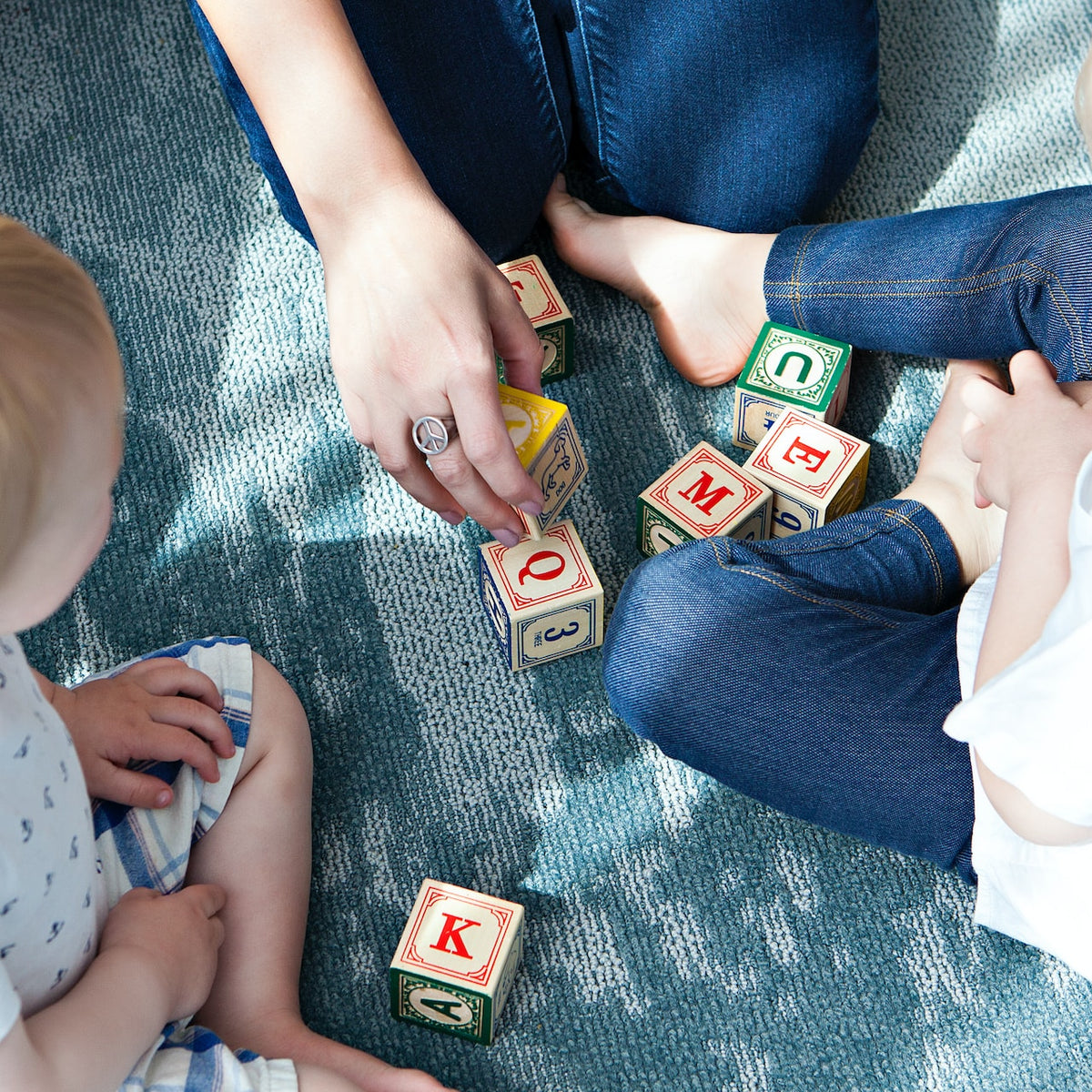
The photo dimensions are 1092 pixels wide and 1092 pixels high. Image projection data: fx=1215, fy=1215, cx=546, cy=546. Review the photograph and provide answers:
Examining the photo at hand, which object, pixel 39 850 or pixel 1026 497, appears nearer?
pixel 39 850

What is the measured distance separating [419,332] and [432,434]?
7 cm

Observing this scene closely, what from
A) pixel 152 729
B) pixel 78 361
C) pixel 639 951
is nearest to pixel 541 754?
pixel 639 951

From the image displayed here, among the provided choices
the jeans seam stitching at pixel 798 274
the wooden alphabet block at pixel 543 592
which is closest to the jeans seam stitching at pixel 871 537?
the wooden alphabet block at pixel 543 592

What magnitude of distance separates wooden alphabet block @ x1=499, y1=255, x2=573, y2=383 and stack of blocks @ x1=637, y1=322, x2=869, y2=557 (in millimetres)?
180

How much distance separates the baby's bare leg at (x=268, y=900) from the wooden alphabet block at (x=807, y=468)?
19.1 inches

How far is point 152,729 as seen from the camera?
894mm

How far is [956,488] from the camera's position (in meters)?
1.10

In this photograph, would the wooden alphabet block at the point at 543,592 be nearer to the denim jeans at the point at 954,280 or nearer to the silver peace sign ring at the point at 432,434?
the silver peace sign ring at the point at 432,434

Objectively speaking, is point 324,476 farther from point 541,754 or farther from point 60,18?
point 60,18

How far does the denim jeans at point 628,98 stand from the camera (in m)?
1.16

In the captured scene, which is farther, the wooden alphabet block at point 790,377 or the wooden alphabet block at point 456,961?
the wooden alphabet block at point 790,377

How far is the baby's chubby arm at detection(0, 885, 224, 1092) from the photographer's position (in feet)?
2.29

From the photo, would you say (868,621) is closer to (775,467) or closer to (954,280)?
(775,467)

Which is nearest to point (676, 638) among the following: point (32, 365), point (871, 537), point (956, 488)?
point (871, 537)
